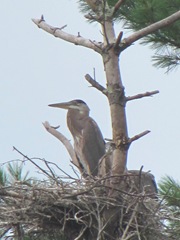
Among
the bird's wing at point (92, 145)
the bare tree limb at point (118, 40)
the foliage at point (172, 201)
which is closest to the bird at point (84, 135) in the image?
the bird's wing at point (92, 145)

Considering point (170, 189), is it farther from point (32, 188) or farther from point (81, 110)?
point (81, 110)

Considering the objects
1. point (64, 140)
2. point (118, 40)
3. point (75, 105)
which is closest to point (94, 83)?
point (118, 40)

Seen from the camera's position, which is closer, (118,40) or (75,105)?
(118,40)

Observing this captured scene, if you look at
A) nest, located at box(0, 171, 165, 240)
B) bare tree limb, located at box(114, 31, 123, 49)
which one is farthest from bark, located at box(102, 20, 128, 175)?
nest, located at box(0, 171, 165, 240)

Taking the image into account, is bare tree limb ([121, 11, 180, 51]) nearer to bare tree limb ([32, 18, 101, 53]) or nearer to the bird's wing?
bare tree limb ([32, 18, 101, 53])

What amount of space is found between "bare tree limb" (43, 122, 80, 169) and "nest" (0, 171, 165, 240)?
1.10 metres

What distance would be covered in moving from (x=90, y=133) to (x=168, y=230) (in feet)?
5.54

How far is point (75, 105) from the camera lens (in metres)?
8.12

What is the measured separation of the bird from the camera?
296 inches

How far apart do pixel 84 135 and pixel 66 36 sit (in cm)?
161

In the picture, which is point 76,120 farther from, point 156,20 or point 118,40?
point 118,40

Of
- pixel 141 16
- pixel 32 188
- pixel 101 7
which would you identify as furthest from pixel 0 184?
pixel 141 16

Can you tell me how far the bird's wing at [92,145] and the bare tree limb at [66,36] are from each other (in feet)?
4.41

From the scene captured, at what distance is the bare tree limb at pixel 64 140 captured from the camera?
727 centimetres
